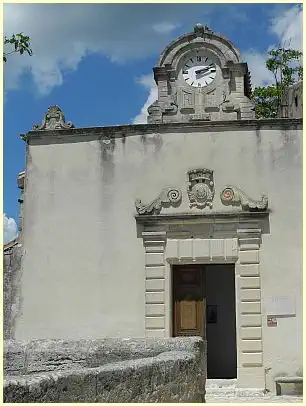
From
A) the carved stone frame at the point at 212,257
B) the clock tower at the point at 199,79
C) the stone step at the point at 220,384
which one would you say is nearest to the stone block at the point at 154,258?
the carved stone frame at the point at 212,257

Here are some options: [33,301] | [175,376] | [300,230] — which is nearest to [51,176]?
[33,301]

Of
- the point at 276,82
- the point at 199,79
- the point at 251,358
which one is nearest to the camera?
the point at 251,358

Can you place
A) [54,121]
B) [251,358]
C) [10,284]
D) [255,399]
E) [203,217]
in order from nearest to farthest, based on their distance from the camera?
[255,399], [251,358], [203,217], [10,284], [54,121]

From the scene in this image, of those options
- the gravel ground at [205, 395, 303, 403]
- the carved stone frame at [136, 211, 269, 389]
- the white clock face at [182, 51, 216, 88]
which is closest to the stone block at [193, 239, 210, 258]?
the carved stone frame at [136, 211, 269, 389]

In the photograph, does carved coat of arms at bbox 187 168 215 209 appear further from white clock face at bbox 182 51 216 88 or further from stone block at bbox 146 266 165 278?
white clock face at bbox 182 51 216 88

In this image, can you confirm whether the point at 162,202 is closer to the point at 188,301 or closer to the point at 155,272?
the point at 155,272

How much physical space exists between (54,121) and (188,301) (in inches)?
182

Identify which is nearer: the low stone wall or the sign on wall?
the low stone wall

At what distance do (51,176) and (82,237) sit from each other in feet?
4.83

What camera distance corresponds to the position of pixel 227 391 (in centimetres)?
1035

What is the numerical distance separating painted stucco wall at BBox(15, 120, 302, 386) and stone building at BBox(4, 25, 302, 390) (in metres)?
0.02

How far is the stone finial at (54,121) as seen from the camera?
40.3 ft

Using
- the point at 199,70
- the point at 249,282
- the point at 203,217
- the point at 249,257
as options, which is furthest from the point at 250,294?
the point at 199,70

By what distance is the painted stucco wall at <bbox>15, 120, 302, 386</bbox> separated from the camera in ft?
36.6
